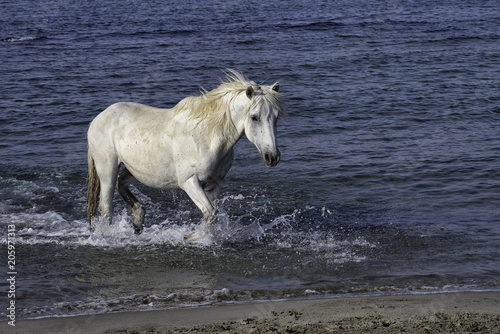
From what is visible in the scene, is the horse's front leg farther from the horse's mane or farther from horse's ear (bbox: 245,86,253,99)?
horse's ear (bbox: 245,86,253,99)

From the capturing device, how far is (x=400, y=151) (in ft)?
36.3

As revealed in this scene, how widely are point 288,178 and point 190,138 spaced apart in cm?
362

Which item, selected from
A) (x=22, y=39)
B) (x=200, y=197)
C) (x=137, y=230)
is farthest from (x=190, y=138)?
(x=22, y=39)

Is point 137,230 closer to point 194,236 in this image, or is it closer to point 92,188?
point 92,188

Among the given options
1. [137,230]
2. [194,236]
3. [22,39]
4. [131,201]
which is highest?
[131,201]

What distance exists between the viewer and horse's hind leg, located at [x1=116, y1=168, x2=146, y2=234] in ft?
24.6

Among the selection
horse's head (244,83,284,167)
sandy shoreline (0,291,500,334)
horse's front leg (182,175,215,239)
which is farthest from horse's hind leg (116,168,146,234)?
sandy shoreline (0,291,500,334)

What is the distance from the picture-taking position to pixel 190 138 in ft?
21.8

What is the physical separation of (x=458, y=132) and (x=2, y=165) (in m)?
8.22

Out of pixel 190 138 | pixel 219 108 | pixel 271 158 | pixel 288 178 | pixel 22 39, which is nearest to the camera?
pixel 271 158

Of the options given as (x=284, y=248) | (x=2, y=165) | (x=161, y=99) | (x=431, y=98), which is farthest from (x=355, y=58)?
(x=284, y=248)

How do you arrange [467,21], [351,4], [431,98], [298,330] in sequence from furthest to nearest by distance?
[351,4] → [467,21] → [431,98] → [298,330]

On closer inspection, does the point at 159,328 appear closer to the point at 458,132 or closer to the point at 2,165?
the point at 2,165

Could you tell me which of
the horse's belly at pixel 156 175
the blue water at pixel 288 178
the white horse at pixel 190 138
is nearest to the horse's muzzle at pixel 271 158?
the white horse at pixel 190 138
